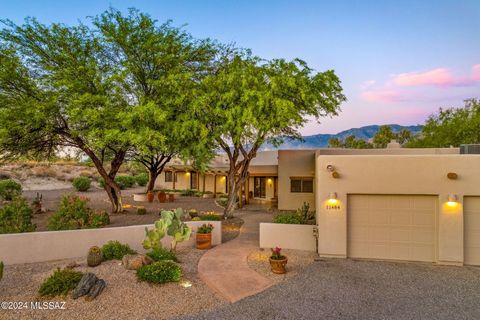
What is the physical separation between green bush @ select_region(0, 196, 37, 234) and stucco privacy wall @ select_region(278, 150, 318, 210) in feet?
49.1

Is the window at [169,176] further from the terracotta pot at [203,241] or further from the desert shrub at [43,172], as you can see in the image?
the terracotta pot at [203,241]

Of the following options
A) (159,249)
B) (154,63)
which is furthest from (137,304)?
(154,63)

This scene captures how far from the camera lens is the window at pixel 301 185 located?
797 inches

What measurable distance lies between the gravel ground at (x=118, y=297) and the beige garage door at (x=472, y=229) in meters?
8.53

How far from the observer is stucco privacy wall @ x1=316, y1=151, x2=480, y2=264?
29.5ft

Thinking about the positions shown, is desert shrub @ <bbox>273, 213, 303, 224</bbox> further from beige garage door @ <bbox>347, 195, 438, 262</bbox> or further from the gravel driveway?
the gravel driveway

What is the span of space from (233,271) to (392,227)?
227 inches

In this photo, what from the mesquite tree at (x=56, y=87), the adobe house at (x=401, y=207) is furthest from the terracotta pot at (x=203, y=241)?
the mesquite tree at (x=56, y=87)

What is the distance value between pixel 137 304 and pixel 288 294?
11.9ft

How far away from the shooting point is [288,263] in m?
9.13

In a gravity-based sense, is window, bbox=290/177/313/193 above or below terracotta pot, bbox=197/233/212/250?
above

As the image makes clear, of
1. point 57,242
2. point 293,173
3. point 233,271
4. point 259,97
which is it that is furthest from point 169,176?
point 233,271

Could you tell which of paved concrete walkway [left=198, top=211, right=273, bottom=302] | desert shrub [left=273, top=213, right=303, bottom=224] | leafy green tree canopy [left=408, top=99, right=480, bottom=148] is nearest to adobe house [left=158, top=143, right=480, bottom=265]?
desert shrub [left=273, top=213, right=303, bottom=224]

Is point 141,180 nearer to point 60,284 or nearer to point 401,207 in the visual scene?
point 60,284
